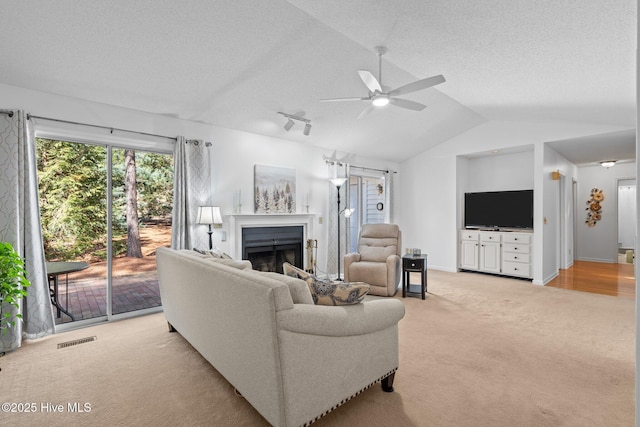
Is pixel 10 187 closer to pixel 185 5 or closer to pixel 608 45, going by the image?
pixel 185 5

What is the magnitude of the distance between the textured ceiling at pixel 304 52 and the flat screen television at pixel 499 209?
175cm

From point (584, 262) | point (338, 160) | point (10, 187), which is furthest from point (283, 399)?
point (584, 262)

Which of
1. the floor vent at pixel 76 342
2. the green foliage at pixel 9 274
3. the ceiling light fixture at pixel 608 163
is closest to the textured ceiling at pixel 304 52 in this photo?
the green foliage at pixel 9 274

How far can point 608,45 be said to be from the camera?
2566mm

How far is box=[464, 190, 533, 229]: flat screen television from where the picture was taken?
5.70 meters

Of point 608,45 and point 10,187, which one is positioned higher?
point 608,45

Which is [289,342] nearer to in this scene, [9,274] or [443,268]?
[9,274]

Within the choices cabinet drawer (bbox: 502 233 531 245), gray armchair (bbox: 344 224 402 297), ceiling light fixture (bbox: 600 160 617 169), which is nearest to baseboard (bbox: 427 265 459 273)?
cabinet drawer (bbox: 502 233 531 245)

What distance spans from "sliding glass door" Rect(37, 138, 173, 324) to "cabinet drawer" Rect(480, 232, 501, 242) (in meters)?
5.41

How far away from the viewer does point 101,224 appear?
11.9 feet

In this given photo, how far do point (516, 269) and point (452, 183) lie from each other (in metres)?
1.95

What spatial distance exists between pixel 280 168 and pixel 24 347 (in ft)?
11.8

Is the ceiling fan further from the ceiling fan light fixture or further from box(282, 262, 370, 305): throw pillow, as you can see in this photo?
box(282, 262, 370, 305): throw pillow

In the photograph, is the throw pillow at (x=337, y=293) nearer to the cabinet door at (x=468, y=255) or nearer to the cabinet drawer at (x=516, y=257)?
the cabinet drawer at (x=516, y=257)
